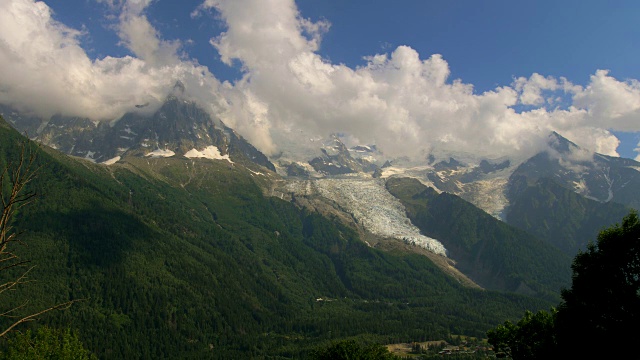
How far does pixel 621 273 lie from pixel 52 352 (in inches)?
3532

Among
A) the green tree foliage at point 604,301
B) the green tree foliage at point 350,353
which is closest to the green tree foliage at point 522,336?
the green tree foliage at point 604,301

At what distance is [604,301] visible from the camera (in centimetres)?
4569

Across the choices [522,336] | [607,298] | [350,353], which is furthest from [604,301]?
[350,353]

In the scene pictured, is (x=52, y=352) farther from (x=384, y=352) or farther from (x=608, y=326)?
(x=608, y=326)

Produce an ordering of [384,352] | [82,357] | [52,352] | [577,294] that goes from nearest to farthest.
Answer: [577,294], [52,352], [82,357], [384,352]

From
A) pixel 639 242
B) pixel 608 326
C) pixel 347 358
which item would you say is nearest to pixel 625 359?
pixel 608 326

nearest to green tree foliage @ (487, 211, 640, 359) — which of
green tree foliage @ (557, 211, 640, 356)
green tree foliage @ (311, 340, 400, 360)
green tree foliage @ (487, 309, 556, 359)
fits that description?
green tree foliage @ (557, 211, 640, 356)

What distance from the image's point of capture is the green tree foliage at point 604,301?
1710 inches

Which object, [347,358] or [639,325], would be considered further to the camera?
[347,358]

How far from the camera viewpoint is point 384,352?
347 ft

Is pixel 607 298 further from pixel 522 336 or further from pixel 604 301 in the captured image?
pixel 522 336

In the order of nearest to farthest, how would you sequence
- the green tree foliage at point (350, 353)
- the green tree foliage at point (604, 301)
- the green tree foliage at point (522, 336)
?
the green tree foliage at point (604, 301), the green tree foliage at point (522, 336), the green tree foliage at point (350, 353)

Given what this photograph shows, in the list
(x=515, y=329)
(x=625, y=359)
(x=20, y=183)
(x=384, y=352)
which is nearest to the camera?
(x=20, y=183)

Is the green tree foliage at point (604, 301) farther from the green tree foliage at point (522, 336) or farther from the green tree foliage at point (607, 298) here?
the green tree foliage at point (522, 336)
